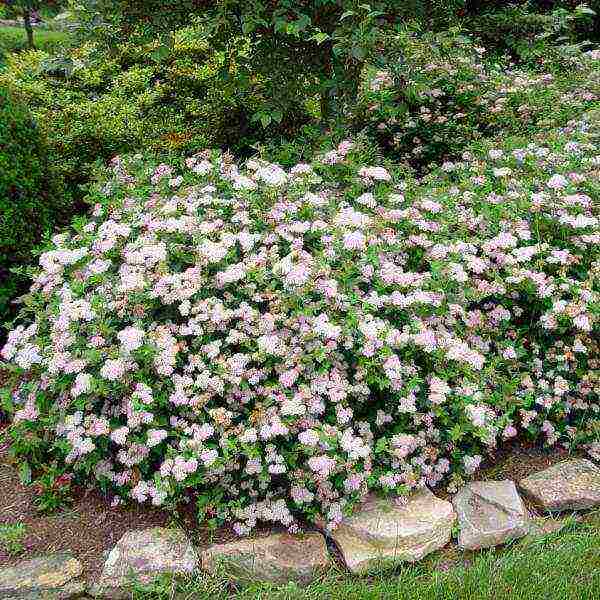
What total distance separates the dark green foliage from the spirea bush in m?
0.48

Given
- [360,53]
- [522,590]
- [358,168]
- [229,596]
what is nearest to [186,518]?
[229,596]

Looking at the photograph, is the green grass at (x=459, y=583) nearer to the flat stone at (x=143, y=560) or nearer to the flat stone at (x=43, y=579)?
the flat stone at (x=143, y=560)

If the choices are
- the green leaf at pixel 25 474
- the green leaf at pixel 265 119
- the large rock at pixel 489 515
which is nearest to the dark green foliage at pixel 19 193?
the green leaf at pixel 25 474

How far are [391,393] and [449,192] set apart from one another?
1.34 meters

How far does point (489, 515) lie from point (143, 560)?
4.32ft

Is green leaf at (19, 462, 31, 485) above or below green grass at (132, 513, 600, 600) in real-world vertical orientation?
below

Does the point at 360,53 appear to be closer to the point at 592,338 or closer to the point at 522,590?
the point at 592,338

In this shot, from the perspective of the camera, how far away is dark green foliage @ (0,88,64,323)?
11.9 feet

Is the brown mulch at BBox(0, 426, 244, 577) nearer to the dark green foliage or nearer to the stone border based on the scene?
the stone border

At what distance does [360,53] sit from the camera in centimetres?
359

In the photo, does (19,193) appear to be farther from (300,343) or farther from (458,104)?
(458,104)

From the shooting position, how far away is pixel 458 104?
5246 mm

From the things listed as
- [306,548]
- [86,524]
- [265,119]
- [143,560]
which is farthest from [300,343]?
[265,119]

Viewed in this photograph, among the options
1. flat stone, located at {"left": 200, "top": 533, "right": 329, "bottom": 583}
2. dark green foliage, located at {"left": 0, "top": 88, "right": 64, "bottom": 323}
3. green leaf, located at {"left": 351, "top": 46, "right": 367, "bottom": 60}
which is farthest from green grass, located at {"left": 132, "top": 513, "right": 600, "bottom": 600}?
green leaf, located at {"left": 351, "top": 46, "right": 367, "bottom": 60}
